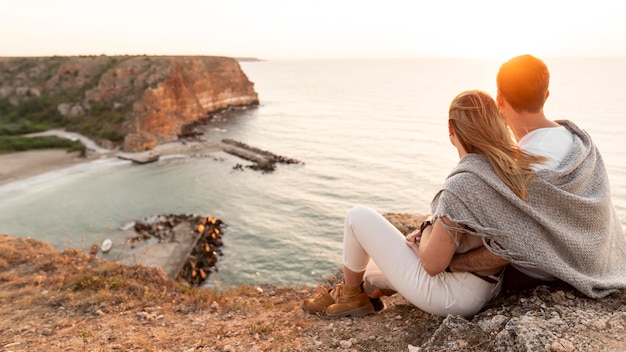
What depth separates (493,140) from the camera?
2.73m

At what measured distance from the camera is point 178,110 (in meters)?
55.6

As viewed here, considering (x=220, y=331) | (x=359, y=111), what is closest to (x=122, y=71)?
(x=359, y=111)

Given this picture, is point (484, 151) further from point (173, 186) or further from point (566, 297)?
point (173, 186)

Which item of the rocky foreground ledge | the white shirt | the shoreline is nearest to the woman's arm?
the rocky foreground ledge

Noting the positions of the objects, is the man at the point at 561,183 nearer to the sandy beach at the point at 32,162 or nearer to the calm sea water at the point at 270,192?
the calm sea water at the point at 270,192

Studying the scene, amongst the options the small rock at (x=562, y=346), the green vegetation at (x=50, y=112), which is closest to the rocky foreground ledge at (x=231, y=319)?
the small rock at (x=562, y=346)

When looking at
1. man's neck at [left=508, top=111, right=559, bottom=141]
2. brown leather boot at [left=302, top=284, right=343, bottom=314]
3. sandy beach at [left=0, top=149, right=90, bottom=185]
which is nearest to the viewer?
man's neck at [left=508, top=111, right=559, bottom=141]

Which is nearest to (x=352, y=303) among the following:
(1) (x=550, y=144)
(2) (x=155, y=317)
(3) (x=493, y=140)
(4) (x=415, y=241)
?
(4) (x=415, y=241)

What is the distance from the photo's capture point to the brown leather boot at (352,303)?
407 cm

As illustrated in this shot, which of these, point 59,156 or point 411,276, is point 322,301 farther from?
point 59,156

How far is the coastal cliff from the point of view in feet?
154

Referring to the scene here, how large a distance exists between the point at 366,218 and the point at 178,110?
184ft

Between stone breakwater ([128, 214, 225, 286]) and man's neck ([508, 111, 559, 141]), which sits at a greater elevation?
man's neck ([508, 111, 559, 141])

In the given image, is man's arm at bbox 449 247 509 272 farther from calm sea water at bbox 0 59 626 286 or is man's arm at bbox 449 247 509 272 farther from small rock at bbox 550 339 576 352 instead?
calm sea water at bbox 0 59 626 286
